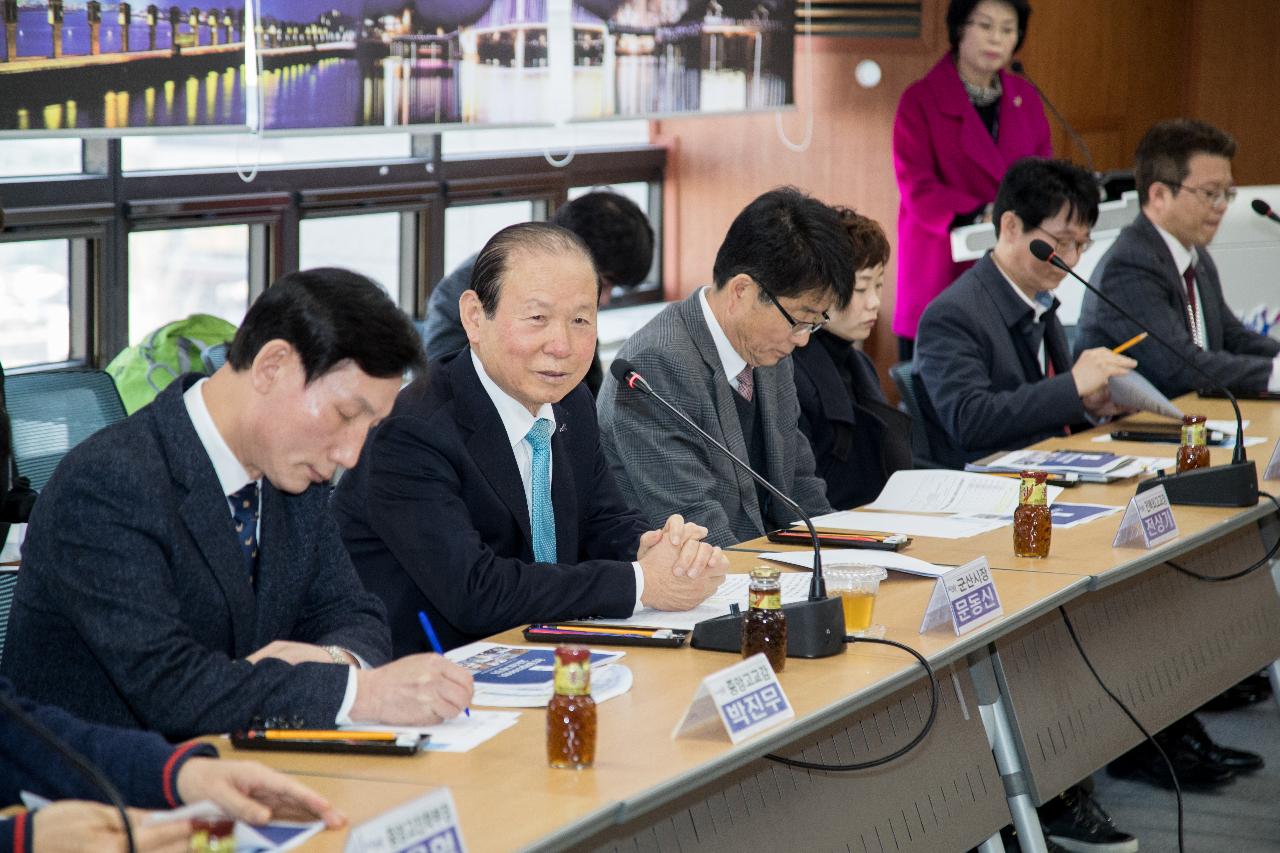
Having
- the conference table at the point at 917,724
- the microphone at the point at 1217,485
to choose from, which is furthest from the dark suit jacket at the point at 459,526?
the microphone at the point at 1217,485

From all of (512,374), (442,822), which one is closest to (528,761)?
(442,822)

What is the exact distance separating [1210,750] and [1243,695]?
531 millimetres

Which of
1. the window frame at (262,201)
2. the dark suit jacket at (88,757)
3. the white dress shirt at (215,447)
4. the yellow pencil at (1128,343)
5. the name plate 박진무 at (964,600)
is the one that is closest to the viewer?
the dark suit jacket at (88,757)

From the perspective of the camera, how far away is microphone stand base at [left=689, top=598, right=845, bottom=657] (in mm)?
2043

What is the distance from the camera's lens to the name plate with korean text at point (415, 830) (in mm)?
1305

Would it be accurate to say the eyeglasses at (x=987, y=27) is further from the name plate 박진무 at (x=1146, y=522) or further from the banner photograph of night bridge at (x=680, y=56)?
the name plate 박진무 at (x=1146, y=522)

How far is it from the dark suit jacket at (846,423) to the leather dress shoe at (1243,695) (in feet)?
3.49


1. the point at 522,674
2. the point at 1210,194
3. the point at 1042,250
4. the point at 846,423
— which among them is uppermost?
the point at 1210,194

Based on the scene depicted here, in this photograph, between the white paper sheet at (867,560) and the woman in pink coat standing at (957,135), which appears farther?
the woman in pink coat standing at (957,135)

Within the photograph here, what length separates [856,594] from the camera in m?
2.16

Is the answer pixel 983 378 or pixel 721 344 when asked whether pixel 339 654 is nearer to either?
pixel 721 344

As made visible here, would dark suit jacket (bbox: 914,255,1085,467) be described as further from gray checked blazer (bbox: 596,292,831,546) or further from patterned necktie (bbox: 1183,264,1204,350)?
gray checked blazer (bbox: 596,292,831,546)

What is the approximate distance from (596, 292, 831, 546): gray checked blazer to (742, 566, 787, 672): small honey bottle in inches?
29.0

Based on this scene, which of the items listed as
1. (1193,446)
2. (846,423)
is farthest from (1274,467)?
(846,423)
